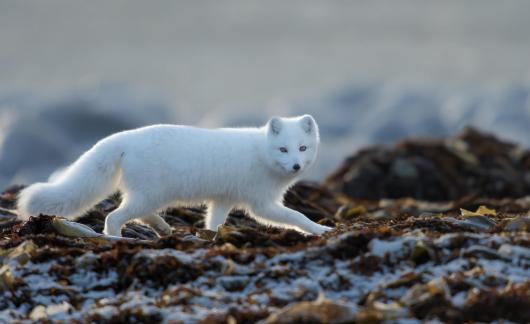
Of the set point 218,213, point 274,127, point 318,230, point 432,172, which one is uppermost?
point 432,172

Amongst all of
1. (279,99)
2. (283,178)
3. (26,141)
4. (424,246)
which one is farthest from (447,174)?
(279,99)

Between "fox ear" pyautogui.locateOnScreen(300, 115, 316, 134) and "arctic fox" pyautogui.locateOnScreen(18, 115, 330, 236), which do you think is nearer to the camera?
"arctic fox" pyautogui.locateOnScreen(18, 115, 330, 236)

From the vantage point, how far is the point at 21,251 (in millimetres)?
8125

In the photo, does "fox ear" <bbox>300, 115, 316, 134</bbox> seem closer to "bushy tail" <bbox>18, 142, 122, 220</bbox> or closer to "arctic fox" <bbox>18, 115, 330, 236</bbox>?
"arctic fox" <bbox>18, 115, 330, 236</bbox>

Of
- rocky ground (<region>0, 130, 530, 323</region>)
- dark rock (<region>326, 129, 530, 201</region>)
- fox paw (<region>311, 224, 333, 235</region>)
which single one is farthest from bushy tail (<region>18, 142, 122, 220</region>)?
dark rock (<region>326, 129, 530, 201</region>)

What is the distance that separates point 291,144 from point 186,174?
1279mm

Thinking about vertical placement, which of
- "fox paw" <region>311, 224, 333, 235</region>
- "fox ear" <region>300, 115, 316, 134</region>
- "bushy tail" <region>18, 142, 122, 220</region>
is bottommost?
"fox paw" <region>311, 224, 333, 235</region>

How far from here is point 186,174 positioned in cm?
1034

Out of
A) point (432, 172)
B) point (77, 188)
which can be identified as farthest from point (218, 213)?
point (432, 172)

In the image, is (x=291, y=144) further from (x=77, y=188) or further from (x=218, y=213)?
(x=77, y=188)

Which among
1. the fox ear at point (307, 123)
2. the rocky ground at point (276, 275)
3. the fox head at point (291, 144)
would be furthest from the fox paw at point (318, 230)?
the fox ear at point (307, 123)

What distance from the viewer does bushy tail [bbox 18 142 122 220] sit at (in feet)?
32.6

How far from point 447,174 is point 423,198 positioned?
1.45m

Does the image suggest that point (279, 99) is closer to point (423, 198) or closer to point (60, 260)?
point (423, 198)
